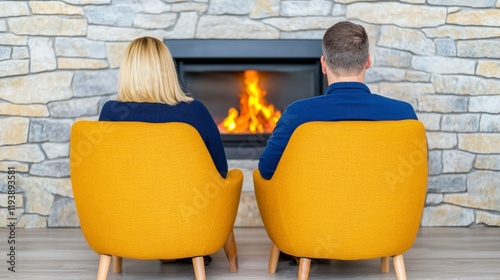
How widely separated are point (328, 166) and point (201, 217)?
1.61 ft

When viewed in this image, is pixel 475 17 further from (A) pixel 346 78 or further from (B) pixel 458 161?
(A) pixel 346 78

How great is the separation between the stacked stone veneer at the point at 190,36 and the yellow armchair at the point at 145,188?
159 cm

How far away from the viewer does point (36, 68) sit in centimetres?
392

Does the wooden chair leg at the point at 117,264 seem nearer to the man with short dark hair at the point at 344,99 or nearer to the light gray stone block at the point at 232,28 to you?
the man with short dark hair at the point at 344,99

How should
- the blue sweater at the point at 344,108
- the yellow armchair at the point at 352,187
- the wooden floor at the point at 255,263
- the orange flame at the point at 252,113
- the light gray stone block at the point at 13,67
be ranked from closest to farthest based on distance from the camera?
→ the yellow armchair at the point at 352,187, the blue sweater at the point at 344,108, the wooden floor at the point at 255,263, the light gray stone block at the point at 13,67, the orange flame at the point at 252,113

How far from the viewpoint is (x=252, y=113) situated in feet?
13.5

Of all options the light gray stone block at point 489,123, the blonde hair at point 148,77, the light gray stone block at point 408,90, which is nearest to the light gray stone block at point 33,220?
the blonde hair at point 148,77

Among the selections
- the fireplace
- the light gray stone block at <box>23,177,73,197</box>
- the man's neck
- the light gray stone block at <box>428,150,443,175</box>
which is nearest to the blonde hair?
the man's neck

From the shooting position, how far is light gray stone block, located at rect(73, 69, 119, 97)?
3926mm

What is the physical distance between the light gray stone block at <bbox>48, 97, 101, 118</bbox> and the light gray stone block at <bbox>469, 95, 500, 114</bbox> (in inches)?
86.1

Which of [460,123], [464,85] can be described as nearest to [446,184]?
[460,123]

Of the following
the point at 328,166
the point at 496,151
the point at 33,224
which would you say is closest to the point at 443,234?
the point at 496,151

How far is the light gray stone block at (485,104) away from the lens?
395cm

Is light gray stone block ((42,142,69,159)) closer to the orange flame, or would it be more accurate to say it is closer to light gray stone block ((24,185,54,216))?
light gray stone block ((24,185,54,216))
